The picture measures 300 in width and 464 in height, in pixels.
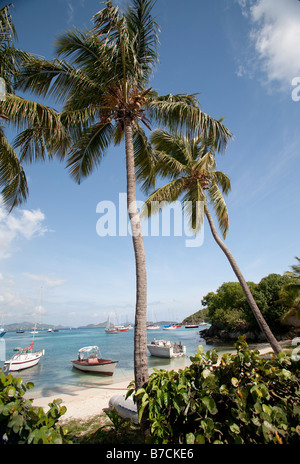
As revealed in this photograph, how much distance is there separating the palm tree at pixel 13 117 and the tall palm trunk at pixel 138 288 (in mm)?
2342

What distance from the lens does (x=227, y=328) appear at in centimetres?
4269

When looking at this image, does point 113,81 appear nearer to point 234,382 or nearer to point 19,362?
point 234,382

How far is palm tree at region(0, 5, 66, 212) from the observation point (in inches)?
220

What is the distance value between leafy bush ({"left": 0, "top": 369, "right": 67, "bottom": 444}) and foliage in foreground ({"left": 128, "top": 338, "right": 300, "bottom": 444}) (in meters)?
1.15

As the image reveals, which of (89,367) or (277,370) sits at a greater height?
(277,370)

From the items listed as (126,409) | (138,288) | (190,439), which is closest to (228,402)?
(190,439)

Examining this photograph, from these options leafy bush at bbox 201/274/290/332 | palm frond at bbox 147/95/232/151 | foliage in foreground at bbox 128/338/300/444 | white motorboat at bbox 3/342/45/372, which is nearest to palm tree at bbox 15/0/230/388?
palm frond at bbox 147/95/232/151

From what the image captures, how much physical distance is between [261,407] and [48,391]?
17.2m

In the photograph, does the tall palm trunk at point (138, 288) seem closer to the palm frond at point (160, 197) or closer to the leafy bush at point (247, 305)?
the palm frond at point (160, 197)

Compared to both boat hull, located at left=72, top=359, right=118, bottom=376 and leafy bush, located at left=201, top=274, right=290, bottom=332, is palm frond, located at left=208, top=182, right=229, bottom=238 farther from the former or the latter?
leafy bush, located at left=201, top=274, right=290, bottom=332

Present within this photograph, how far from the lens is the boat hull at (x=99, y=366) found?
1758 centimetres
